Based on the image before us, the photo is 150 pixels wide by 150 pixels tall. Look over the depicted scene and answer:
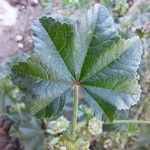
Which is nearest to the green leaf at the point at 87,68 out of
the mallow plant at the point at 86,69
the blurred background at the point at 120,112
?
the mallow plant at the point at 86,69

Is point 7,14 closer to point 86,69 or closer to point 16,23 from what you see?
point 16,23

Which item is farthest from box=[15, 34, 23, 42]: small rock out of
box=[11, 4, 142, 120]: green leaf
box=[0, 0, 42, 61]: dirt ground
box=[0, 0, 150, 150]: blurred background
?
box=[11, 4, 142, 120]: green leaf

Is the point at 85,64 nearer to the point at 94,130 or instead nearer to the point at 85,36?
the point at 85,36

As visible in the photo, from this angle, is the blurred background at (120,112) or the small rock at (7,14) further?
the small rock at (7,14)

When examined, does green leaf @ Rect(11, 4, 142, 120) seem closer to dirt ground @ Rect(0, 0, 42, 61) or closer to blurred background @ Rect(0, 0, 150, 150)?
blurred background @ Rect(0, 0, 150, 150)

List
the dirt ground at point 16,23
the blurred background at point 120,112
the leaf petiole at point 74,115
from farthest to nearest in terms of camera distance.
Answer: the dirt ground at point 16,23 → the blurred background at point 120,112 → the leaf petiole at point 74,115

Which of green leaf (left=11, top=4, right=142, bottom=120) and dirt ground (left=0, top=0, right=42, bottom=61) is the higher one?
dirt ground (left=0, top=0, right=42, bottom=61)

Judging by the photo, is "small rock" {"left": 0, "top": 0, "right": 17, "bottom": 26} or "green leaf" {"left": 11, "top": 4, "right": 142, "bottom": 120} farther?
"small rock" {"left": 0, "top": 0, "right": 17, "bottom": 26}

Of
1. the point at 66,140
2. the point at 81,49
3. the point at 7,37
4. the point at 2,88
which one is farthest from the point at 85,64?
the point at 7,37

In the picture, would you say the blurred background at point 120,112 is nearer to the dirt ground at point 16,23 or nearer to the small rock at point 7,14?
the dirt ground at point 16,23
